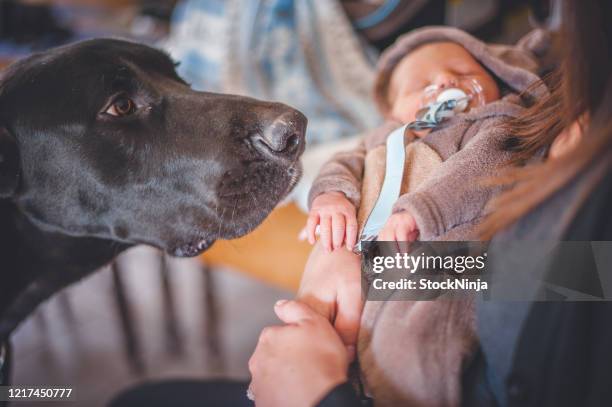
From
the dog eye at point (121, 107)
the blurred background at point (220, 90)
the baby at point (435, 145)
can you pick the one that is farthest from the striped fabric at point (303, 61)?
the dog eye at point (121, 107)

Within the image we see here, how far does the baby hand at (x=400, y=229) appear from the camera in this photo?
1.67 ft

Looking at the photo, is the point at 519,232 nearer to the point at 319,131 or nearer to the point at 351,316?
the point at 351,316

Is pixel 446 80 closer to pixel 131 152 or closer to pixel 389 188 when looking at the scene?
pixel 389 188

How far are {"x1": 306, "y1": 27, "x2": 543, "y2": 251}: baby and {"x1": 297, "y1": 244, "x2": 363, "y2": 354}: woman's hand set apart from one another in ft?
0.08

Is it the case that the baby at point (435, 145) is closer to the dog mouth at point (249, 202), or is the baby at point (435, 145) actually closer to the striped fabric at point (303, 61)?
the dog mouth at point (249, 202)

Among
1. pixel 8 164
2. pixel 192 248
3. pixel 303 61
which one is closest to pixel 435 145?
pixel 192 248

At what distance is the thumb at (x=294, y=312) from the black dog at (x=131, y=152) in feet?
0.87

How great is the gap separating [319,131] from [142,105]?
60 cm

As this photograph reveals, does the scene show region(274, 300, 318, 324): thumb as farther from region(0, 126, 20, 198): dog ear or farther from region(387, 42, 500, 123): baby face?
region(0, 126, 20, 198): dog ear

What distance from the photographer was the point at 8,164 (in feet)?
2.72

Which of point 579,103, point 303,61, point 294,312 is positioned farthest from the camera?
point 303,61

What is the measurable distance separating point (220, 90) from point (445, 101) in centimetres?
94

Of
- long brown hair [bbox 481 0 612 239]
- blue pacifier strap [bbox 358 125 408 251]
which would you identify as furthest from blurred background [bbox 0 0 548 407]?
long brown hair [bbox 481 0 612 239]

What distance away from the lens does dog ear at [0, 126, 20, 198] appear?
814mm
